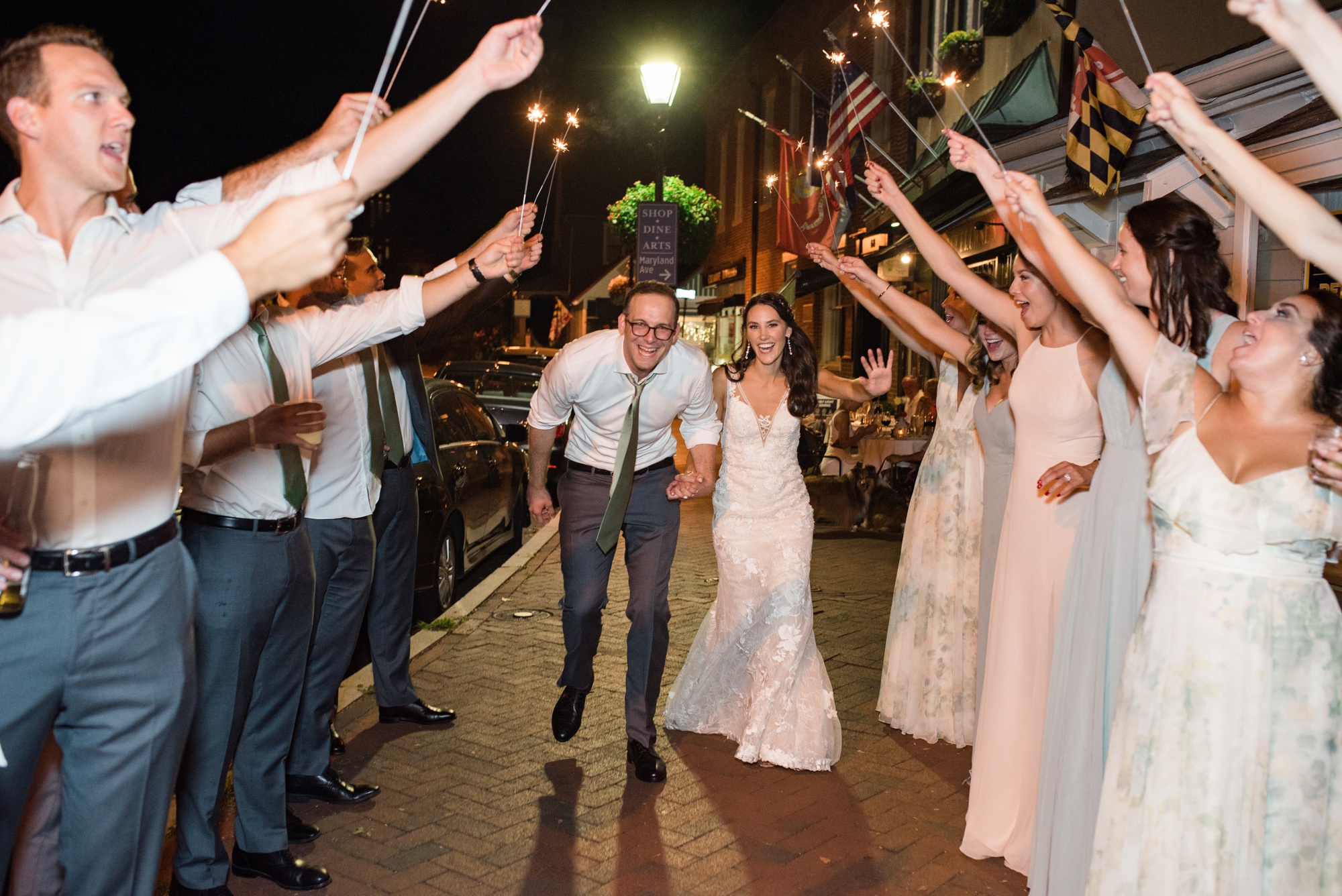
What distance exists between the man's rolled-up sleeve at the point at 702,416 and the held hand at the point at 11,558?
141 inches

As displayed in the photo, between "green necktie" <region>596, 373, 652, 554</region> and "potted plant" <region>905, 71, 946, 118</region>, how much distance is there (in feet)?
35.4

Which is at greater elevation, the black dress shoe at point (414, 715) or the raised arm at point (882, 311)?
the raised arm at point (882, 311)

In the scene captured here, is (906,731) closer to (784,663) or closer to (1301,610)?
(784,663)

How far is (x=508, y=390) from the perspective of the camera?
1486cm

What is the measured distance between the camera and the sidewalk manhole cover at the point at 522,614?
8.20m

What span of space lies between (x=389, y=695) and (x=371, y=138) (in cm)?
392

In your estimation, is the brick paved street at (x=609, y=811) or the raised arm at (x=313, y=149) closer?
the raised arm at (x=313, y=149)

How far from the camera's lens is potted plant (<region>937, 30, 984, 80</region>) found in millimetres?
14555

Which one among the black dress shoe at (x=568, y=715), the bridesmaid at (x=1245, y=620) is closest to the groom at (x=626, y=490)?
the black dress shoe at (x=568, y=715)

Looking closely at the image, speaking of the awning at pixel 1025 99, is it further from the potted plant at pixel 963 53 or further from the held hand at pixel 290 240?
the held hand at pixel 290 240

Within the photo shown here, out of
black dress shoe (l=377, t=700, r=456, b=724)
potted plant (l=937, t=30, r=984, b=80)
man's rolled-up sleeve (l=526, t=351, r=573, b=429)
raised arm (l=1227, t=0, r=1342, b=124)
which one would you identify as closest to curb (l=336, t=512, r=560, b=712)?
black dress shoe (l=377, t=700, r=456, b=724)

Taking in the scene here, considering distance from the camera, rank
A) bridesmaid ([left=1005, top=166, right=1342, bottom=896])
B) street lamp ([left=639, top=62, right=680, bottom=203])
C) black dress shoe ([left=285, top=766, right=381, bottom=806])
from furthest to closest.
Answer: street lamp ([left=639, top=62, right=680, bottom=203]) < black dress shoe ([left=285, top=766, right=381, bottom=806]) < bridesmaid ([left=1005, top=166, right=1342, bottom=896])

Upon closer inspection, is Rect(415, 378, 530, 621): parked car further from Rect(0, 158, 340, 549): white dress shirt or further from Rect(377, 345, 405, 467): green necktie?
Rect(0, 158, 340, 549): white dress shirt

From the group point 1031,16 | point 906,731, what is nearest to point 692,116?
point 1031,16
